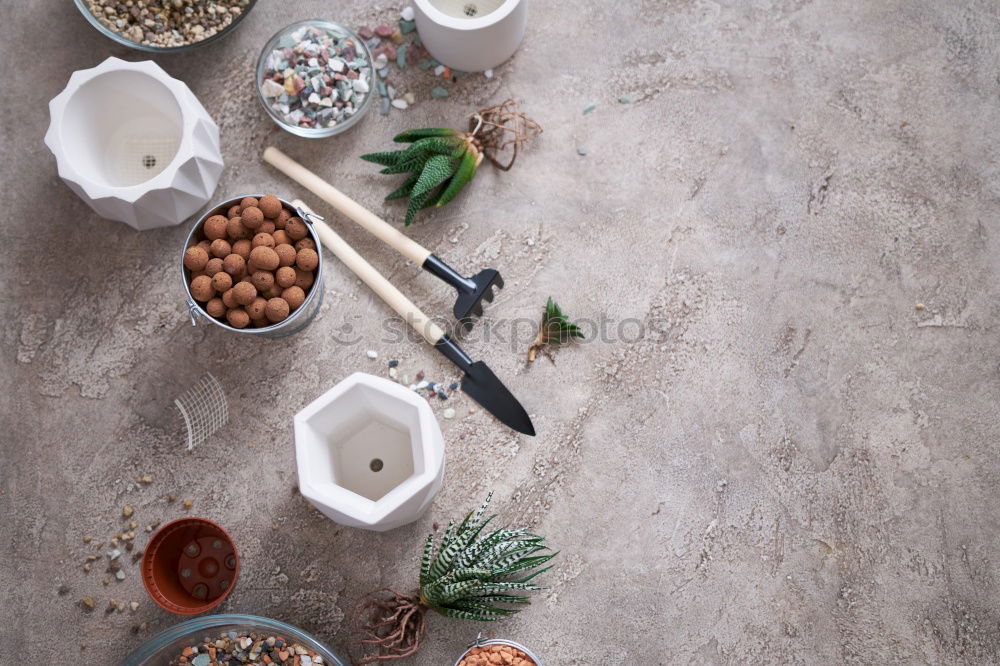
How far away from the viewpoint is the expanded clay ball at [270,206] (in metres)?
1.21

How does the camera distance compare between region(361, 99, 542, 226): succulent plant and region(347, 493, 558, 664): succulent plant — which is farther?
region(361, 99, 542, 226): succulent plant

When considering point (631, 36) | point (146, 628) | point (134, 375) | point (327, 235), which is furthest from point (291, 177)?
point (146, 628)

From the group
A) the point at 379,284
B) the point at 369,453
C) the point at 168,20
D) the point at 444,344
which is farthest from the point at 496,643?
the point at 168,20

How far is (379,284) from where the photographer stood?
1304 millimetres

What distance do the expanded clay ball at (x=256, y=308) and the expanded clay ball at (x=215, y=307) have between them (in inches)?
1.9

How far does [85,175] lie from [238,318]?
0.37m

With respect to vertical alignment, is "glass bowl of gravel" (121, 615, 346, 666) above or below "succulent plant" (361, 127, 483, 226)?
below

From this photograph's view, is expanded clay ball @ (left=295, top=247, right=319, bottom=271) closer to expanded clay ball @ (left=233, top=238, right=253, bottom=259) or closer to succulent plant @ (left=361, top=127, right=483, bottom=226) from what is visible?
expanded clay ball @ (left=233, top=238, right=253, bottom=259)

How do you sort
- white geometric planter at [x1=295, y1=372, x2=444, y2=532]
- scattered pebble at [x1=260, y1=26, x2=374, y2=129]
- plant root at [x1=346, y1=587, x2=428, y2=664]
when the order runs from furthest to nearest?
scattered pebble at [x1=260, y1=26, x2=374, y2=129] < plant root at [x1=346, y1=587, x2=428, y2=664] < white geometric planter at [x1=295, y1=372, x2=444, y2=532]

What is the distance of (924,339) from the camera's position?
138 cm

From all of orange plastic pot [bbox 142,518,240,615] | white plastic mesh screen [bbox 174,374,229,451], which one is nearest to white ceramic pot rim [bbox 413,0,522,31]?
white plastic mesh screen [bbox 174,374,229,451]

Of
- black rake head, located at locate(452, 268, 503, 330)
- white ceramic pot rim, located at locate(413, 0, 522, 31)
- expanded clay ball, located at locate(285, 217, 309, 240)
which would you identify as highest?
white ceramic pot rim, located at locate(413, 0, 522, 31)

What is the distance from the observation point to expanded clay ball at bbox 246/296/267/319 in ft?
3.87

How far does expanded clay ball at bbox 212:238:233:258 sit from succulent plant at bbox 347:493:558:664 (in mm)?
609
